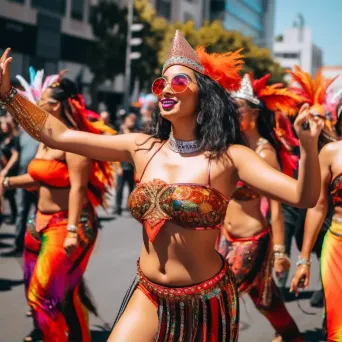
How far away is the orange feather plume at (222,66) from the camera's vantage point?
366 cm

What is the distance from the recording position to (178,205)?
3033mm

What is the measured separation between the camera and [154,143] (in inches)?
133

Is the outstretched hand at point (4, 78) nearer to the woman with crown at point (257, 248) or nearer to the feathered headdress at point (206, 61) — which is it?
the feathered headdress at point (206, 61)

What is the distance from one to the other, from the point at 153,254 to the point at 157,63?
106 feet

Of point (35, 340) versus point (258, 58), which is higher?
point (258, 58)

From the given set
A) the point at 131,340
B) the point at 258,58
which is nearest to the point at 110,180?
the point at 131,340

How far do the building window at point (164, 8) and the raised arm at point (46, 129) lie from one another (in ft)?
143

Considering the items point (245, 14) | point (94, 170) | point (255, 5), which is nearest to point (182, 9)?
point (245, 14)

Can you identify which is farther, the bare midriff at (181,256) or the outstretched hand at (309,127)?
the bare midriff at (181,256)

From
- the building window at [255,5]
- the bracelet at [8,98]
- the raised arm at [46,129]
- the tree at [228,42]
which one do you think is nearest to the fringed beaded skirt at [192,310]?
the raised arm at [46,129]

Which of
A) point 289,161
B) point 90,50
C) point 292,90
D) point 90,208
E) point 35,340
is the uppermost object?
point 90,50

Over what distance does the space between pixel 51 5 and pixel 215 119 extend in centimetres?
3107

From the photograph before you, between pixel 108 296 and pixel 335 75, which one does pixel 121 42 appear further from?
pixel 335 75

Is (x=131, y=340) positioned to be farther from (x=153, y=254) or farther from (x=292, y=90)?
(x=292, y=90)
